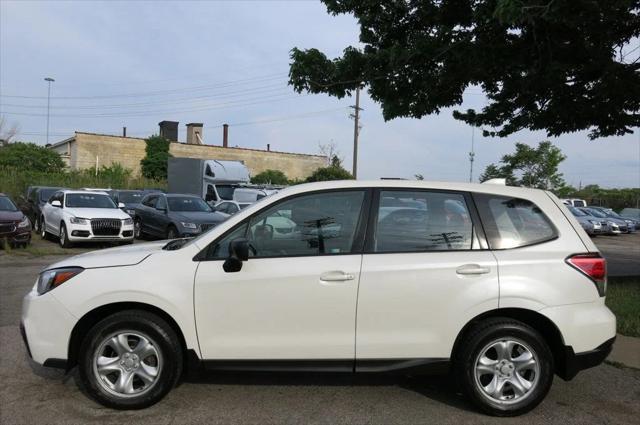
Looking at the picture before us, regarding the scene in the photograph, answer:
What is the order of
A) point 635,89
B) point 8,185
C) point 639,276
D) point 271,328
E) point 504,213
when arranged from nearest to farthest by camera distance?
point 271,328, point 504,213, point 635,89, point 639,276, point 8,185

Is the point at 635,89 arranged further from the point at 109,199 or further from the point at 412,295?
the point at 109,199

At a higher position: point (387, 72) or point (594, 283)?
point (387, 72)

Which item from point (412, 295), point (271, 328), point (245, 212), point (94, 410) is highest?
point (245, 212)

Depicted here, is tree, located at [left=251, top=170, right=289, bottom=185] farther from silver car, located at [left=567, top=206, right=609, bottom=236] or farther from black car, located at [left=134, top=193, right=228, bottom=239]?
black car, located at [left=134, top=193, right=228, bottom=239]

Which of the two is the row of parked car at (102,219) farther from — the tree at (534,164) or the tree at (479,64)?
the tree at (534,164)

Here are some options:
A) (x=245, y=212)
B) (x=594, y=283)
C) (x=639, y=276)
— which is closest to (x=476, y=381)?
(x=594, y=283)

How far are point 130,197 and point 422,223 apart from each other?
2147 centimetres

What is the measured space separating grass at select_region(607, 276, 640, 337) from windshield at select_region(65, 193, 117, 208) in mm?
13124

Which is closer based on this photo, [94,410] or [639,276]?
[94,410]

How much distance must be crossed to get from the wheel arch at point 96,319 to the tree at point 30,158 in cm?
4153

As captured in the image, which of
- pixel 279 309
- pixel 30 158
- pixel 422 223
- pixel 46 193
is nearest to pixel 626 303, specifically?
pixel 422 223

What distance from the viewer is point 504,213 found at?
442cm

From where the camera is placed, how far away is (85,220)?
48.6 feet

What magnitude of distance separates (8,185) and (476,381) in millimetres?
29086
